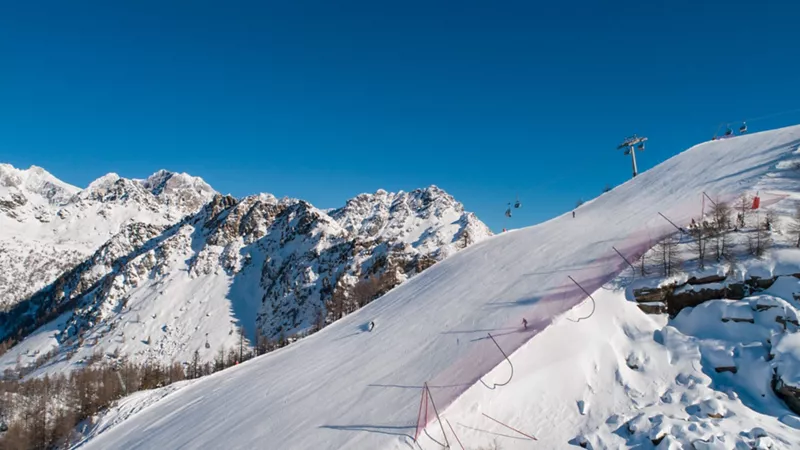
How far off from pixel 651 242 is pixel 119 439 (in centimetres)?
3366

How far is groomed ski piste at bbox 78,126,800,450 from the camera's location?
13.3 m

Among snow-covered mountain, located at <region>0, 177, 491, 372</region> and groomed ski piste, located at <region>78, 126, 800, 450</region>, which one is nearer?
groomed ski piste, located at <region>78, 126, 800, 450</region>

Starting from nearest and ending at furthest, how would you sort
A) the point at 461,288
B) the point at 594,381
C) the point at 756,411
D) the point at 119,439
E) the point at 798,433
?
the point at 798,433
the point at 756,411
the point at 594,381
the point at 461,288
the point at 119,439

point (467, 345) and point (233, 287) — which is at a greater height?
point (233, 287)

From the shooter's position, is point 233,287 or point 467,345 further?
point 233,287

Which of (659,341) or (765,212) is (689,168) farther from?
(659,341)

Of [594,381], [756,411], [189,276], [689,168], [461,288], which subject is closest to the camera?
[756,411]

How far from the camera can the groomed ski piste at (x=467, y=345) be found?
13.3 m

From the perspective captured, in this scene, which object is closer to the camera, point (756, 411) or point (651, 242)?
point (756, 411)

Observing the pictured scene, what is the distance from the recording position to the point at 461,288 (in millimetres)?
23734

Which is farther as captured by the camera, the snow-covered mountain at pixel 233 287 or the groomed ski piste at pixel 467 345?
the snow-covered mountain at pixel 233 287

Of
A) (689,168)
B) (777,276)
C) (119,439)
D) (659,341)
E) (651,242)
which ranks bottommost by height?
(119,439)

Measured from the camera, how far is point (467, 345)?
53.8 feet

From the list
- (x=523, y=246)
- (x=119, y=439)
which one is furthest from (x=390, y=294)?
(x=119, y=439)
